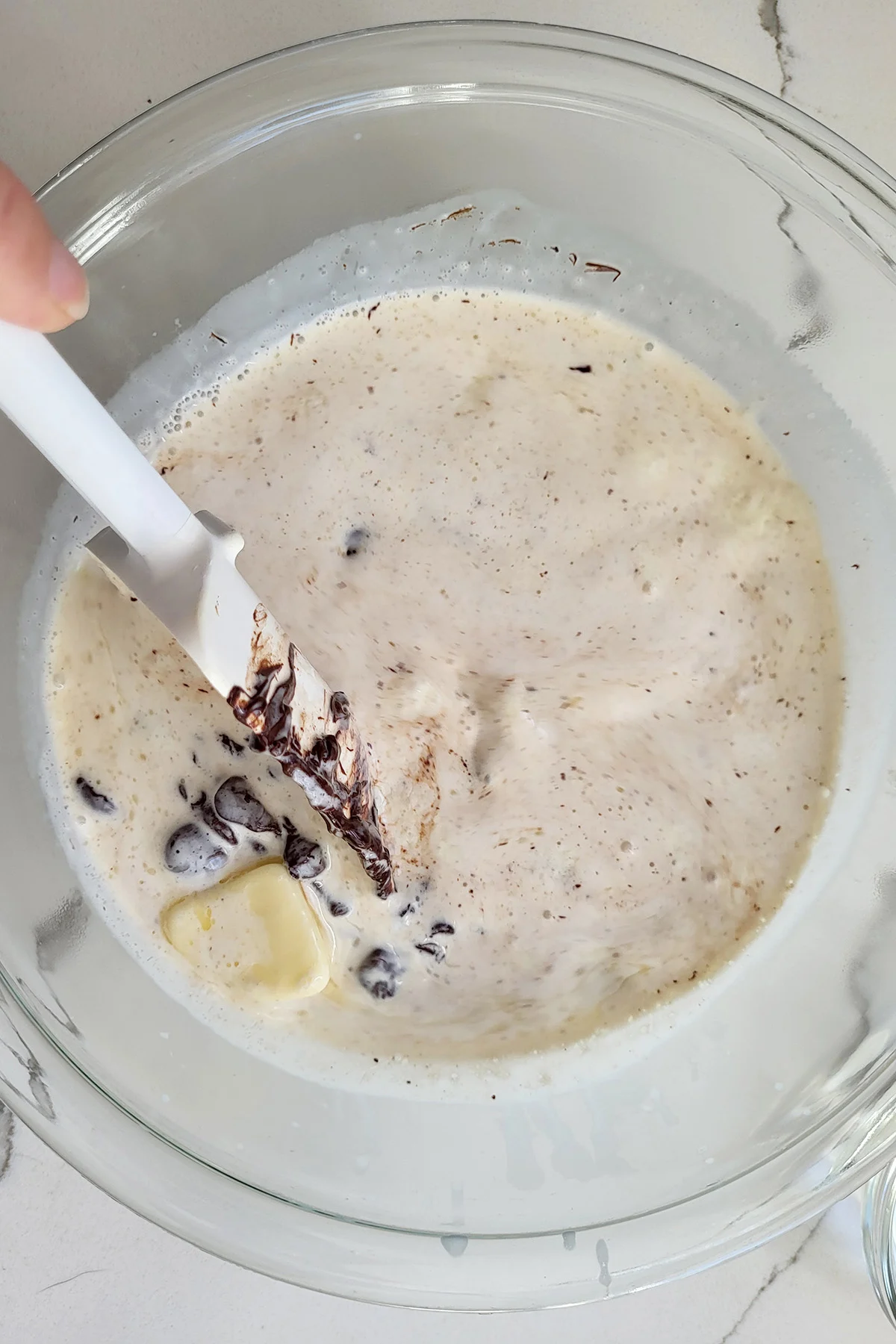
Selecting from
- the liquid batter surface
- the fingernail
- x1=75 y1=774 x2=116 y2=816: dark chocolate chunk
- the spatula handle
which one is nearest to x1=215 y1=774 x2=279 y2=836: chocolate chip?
the liquid batter surface

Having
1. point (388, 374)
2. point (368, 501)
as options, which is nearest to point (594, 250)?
point (388, 374)

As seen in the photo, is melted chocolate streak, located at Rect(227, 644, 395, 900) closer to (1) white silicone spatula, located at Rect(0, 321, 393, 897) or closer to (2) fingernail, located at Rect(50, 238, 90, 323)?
(1) white silicone spatula, located at Rect(0, 321, 393, 897)

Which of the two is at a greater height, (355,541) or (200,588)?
(355,541)

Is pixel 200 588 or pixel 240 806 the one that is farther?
pixel 240 806

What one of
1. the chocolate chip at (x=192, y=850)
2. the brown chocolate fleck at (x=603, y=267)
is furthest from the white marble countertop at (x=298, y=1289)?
the chocolate chip at (x=192, y=850)

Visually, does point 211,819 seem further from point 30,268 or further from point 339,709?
point 30,268

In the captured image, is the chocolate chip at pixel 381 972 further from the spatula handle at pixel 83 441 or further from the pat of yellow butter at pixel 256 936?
the spatula handle at pixel 83 441

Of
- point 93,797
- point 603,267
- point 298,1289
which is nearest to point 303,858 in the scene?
point 93,797

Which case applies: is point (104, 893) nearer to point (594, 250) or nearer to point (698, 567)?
point (698, 567)
